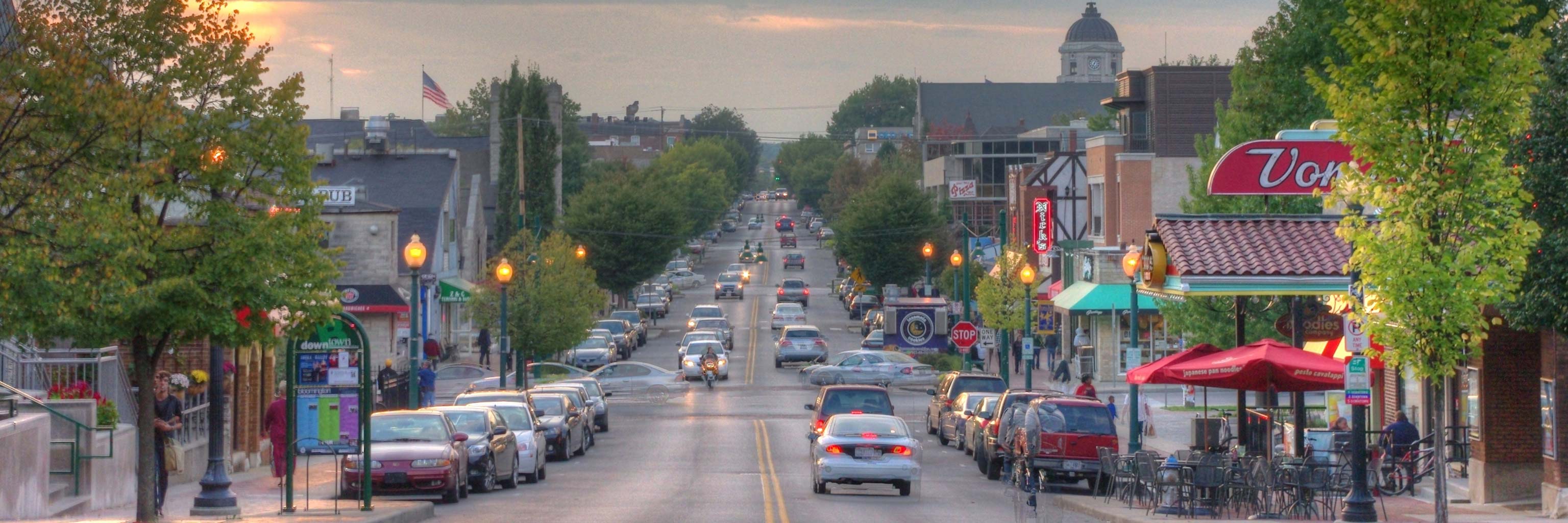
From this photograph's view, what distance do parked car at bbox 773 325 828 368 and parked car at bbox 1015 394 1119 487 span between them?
33.5 meters

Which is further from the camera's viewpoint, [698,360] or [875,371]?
[698,360]

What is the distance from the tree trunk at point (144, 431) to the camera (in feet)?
55.2

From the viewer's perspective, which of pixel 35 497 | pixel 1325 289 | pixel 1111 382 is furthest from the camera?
pixel 1111 382

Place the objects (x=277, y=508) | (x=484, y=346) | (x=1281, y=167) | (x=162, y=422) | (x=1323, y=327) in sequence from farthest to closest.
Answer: (x=484, y=346) → (x=1323, y=327) → (x=1281, y=167) → (x=277, y=508) → (x=162, y=422)

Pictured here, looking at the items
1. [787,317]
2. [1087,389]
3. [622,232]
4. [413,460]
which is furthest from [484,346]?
[413,460]

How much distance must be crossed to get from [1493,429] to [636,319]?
177 feet

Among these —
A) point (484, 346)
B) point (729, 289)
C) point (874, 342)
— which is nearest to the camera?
point (484, 346)

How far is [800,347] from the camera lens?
59688 mm

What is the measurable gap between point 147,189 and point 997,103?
15265 centimetres

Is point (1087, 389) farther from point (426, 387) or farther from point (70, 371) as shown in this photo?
point (70, 371)

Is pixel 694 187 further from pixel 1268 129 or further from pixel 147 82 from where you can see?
pixel 147 82

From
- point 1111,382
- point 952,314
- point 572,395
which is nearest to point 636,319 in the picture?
point 952,314

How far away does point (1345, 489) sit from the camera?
20875 millimetres

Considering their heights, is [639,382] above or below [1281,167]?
below
